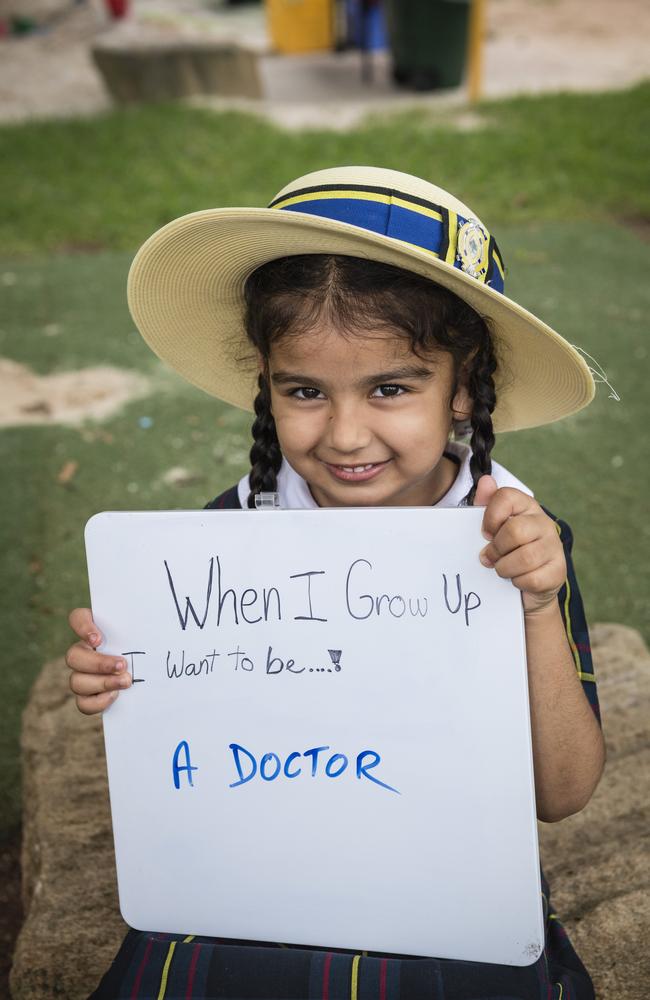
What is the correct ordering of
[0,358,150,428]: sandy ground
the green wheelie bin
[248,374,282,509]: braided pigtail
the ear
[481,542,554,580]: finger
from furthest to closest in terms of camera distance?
the green wheelie bin → [0,358,150,428]: sandy ground → [248,374,282,509]: braided pigtail → the ear → [481,542,554,580]: finger

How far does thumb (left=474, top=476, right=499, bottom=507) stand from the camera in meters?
1.32

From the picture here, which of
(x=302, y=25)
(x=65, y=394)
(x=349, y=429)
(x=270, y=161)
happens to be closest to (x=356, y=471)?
(x=349, y=429)

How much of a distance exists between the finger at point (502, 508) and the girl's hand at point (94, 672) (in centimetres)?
51

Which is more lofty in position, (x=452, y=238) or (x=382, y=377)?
(x=452, y=238)

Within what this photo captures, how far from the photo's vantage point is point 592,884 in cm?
177

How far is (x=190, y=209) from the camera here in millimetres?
6055

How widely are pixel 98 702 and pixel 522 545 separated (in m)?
0.58

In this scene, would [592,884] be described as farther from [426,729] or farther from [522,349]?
[522,349]

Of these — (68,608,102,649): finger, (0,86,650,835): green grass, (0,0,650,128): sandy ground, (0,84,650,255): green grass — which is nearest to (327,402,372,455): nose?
(68,608,102,649): finger

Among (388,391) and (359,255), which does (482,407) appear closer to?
(388,391)

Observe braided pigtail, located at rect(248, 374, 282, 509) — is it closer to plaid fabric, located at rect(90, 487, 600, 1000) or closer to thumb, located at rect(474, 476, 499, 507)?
thumb, located at rect(474, 476, 499, 507)

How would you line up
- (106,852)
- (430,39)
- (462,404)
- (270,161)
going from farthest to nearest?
(430,39) → (270,161) → (106,852) → (462,404)

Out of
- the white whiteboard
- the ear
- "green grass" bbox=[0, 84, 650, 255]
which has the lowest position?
"green grass" bbox=[0, 84, 650, 255]

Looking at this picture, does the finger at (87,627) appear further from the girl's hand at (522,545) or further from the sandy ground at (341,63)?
the sandy ground at (341,63)
